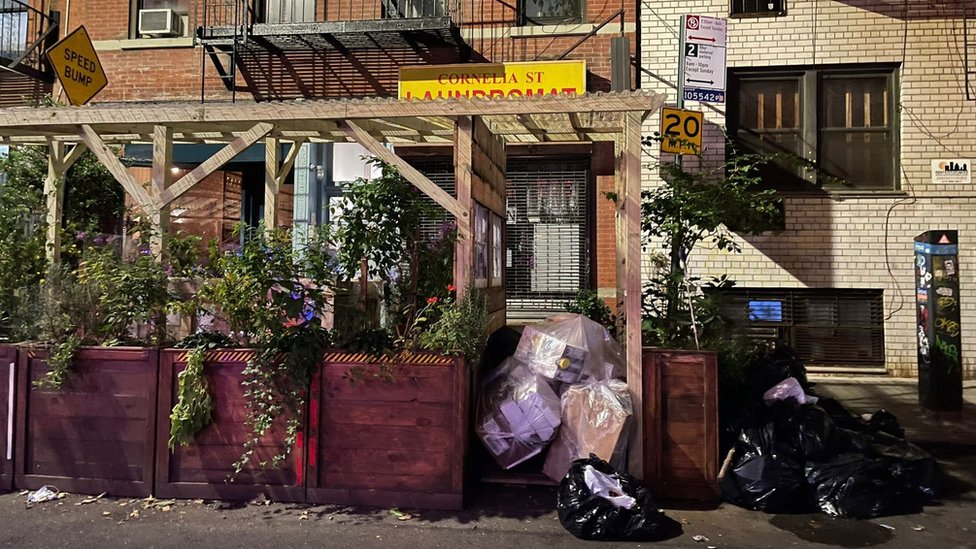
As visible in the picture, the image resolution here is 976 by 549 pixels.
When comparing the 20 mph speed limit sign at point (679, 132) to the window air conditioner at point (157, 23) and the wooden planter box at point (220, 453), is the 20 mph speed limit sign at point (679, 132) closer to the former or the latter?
the wooden planter box at point (220, 453)

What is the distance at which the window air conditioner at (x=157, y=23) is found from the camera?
1055 centimetres

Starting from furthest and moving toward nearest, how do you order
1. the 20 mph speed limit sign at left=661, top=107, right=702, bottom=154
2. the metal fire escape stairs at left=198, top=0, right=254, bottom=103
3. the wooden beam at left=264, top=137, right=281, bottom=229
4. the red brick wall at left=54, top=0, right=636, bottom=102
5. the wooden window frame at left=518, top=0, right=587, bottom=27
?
the wooden window frame at left=518, top=0, right=587, bottom=27 → the red brick wall at left=54, top=0, right=636, bottom=102 → the metal fire escape stairs at left=198, top=0, right=254, bottom=103 → the wooden beam at left=264, top=137, right=281, bottom=229 → the 20 mph speed limit sign at left=661, top=107, right=702, bottom=154

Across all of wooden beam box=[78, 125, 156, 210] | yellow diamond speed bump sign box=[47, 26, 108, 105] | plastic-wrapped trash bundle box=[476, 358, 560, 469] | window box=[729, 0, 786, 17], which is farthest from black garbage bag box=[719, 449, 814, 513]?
yellow diamond speed bump sign box=[47, 26, 108, 105]

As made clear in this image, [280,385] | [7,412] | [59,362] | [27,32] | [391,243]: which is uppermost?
[27,32]

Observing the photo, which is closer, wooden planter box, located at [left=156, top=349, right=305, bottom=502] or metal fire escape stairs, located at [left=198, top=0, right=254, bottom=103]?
wooden planter box, located at [left=156, top=349, right=305, bottom=502]

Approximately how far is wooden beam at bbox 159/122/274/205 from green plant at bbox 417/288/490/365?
2.00 meters

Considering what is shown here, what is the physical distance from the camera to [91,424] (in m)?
4.73

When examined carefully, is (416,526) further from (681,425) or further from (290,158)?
(290,158)

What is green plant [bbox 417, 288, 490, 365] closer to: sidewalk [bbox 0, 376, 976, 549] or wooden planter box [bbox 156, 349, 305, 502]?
sidewalk [bbox 0, 376, 976, 549]

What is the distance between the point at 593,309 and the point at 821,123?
472 cm

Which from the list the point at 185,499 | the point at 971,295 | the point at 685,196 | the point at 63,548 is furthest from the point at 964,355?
the point at 63,548

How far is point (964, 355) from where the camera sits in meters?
8.77

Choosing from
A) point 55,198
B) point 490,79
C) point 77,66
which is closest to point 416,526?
point 55,198

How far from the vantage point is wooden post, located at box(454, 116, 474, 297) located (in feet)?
16.3
